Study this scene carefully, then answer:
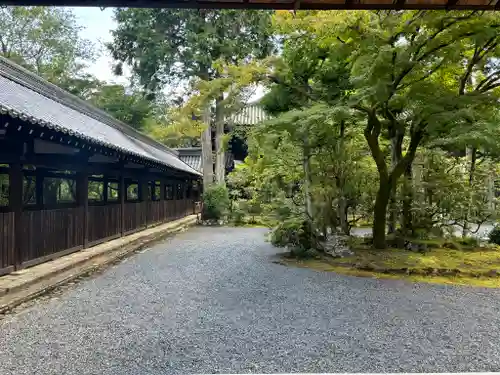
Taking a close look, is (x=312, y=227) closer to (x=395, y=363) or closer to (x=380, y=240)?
(x=380, y=240)

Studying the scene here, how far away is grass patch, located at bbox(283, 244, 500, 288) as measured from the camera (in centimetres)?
784

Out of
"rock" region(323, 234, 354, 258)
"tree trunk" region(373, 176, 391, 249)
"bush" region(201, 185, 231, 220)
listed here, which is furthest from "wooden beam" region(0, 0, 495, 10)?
"bush" region(201, 185, 231, 220)

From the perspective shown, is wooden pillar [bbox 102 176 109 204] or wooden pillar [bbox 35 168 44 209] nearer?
wooden pillar [bbox 35 168 44 209]

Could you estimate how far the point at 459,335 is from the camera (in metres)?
4.46

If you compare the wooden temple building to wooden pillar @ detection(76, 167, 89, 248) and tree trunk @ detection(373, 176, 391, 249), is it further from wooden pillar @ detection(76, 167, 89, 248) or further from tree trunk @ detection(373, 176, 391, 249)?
tree trunk @ detection(373, 176, 391, 249)

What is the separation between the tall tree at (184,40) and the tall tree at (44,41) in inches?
261

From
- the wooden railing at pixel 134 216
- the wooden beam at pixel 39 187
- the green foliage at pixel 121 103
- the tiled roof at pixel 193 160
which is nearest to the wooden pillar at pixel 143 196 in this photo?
the wooden railing at pixel 134 216

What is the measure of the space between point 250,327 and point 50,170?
7449 millimetres

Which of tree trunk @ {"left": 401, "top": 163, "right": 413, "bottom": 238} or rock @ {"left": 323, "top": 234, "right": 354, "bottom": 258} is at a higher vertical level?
tree trunk @ {"left": 401, "top": 163, "right": 413, "bottom": 238}

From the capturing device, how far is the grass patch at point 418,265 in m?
7.84

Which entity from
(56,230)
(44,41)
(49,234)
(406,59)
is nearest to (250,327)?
(49,234)

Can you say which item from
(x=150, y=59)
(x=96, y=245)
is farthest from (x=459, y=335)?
(x=150, y=59)

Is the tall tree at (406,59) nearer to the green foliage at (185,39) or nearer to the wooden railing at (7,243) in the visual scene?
the wooden railing at (7,243)

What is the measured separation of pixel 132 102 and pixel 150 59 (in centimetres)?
1003
